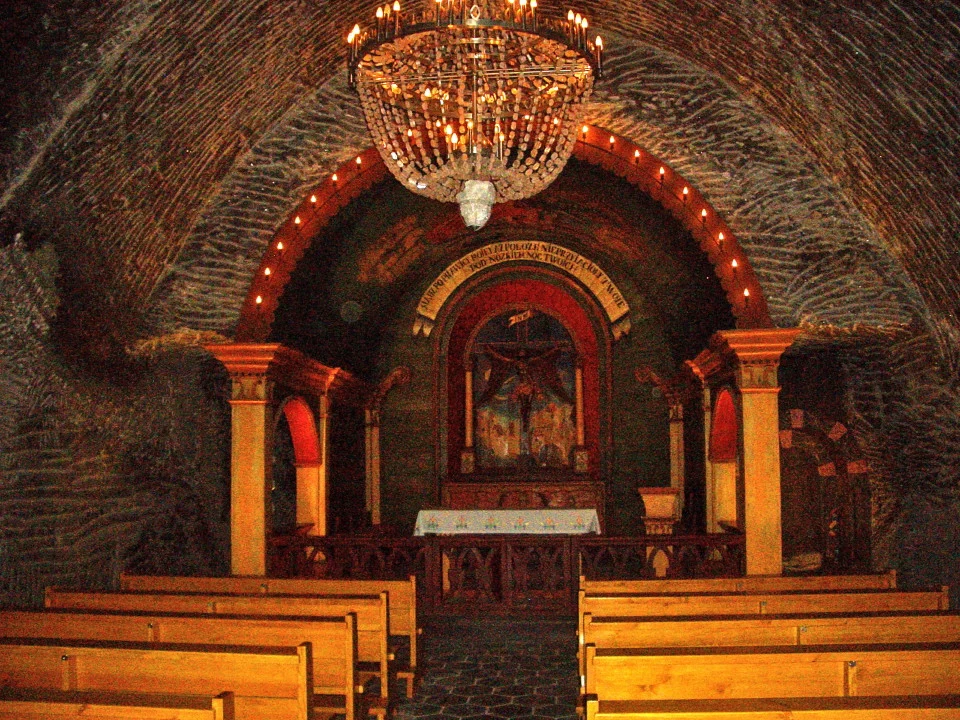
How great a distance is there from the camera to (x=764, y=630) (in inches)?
234

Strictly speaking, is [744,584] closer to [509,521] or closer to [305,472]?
[509,521]

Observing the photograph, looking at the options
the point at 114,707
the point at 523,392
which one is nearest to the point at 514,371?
the point at 523,392

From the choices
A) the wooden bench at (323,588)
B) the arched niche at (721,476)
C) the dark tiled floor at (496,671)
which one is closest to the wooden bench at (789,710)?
the dark tiled floor at (496,671)

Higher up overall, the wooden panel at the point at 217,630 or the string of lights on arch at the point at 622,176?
the string of lights on arch at the point at 622,176

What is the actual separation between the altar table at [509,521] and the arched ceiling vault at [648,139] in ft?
12.2

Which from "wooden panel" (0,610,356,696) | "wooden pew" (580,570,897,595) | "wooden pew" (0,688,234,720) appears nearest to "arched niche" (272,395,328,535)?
"wooden pew" (580,570,897,595)

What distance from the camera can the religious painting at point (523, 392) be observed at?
17.0m

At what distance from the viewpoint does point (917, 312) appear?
366 inches

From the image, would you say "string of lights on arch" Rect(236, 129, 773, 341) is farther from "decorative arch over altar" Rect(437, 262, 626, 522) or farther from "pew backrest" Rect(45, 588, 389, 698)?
"decorative arch over altar" Rect(437, 262, 626, 522)

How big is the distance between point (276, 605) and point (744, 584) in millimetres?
3902

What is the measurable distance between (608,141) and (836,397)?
3.97 m

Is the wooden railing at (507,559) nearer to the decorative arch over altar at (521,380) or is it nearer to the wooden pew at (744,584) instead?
the wooden pew at (744,584)

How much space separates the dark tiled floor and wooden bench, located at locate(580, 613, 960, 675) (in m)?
1.68

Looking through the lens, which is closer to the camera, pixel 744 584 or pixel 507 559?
pixel 744 584
